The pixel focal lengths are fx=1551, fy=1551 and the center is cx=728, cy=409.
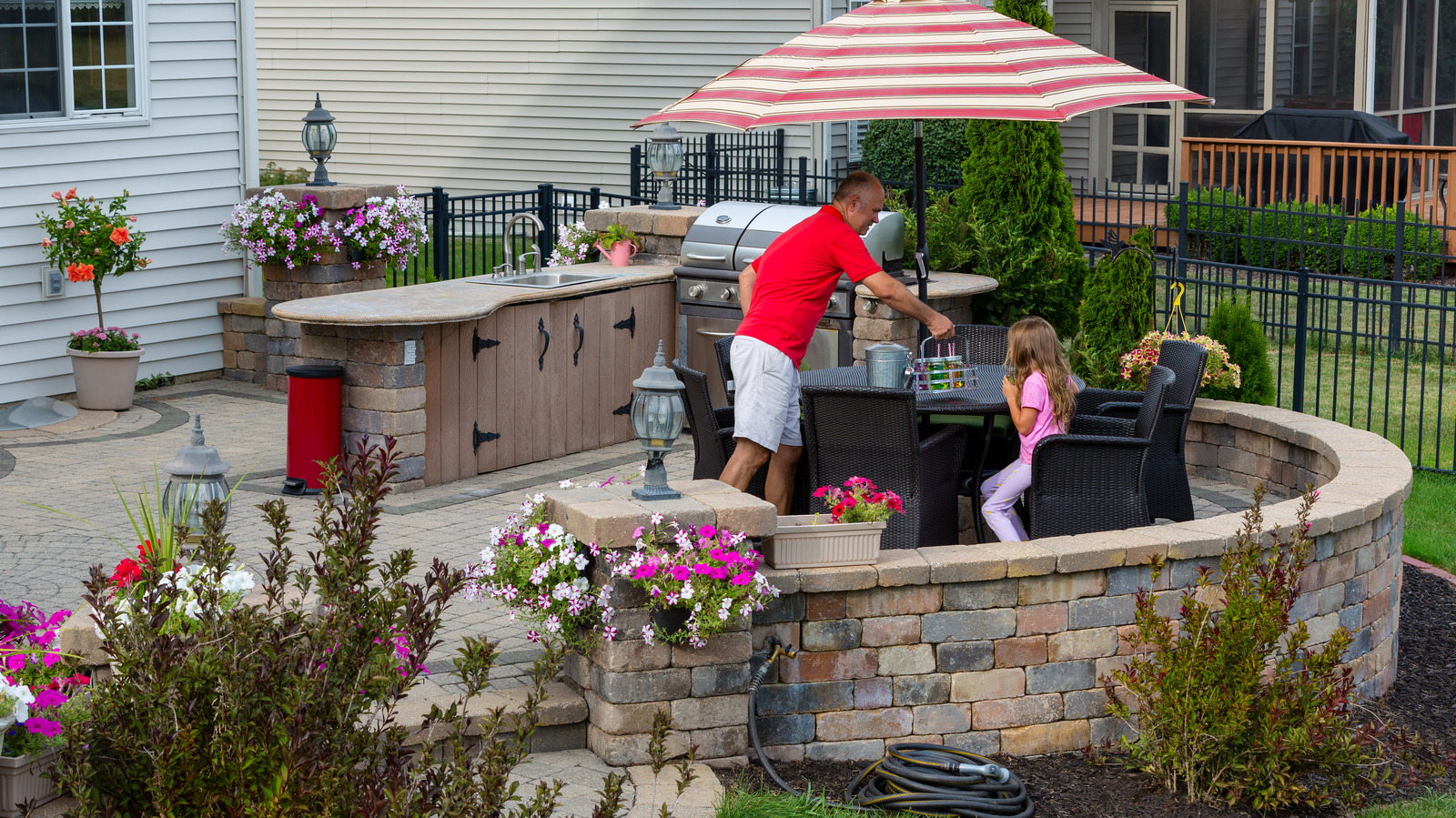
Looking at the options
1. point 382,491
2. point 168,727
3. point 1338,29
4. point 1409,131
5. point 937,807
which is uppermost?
point 1338,29

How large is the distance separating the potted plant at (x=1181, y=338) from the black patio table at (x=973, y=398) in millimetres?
→ 993

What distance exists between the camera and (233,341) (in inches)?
446

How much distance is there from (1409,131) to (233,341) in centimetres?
1387

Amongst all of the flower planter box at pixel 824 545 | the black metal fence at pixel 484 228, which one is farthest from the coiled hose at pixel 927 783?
the black metal fence at pixel 484 228

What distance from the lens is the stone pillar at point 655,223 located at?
10.0m

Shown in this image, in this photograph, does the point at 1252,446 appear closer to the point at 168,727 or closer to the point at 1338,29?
the point at 168,727

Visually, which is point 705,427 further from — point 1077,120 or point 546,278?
point 1077,120

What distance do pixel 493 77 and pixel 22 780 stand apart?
15.5 m

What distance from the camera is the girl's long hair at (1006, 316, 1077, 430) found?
619cm

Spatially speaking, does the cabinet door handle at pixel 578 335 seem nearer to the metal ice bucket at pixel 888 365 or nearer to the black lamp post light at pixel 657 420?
the metal ice bucket at pixel 888 365

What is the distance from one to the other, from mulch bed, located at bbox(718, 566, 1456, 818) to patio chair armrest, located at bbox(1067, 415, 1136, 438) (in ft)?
4.92

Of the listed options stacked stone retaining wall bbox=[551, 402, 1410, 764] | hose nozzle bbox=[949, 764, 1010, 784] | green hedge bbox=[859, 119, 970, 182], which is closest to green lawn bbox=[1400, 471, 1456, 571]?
stacked stone retaining wall bbox=[551, 402, 1410, 764]

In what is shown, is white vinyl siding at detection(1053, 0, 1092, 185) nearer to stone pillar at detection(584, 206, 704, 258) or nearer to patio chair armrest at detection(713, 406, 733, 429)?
stone pillar at detection(584, 206, 704, 258)

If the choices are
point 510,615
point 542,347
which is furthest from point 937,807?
point 542,347
